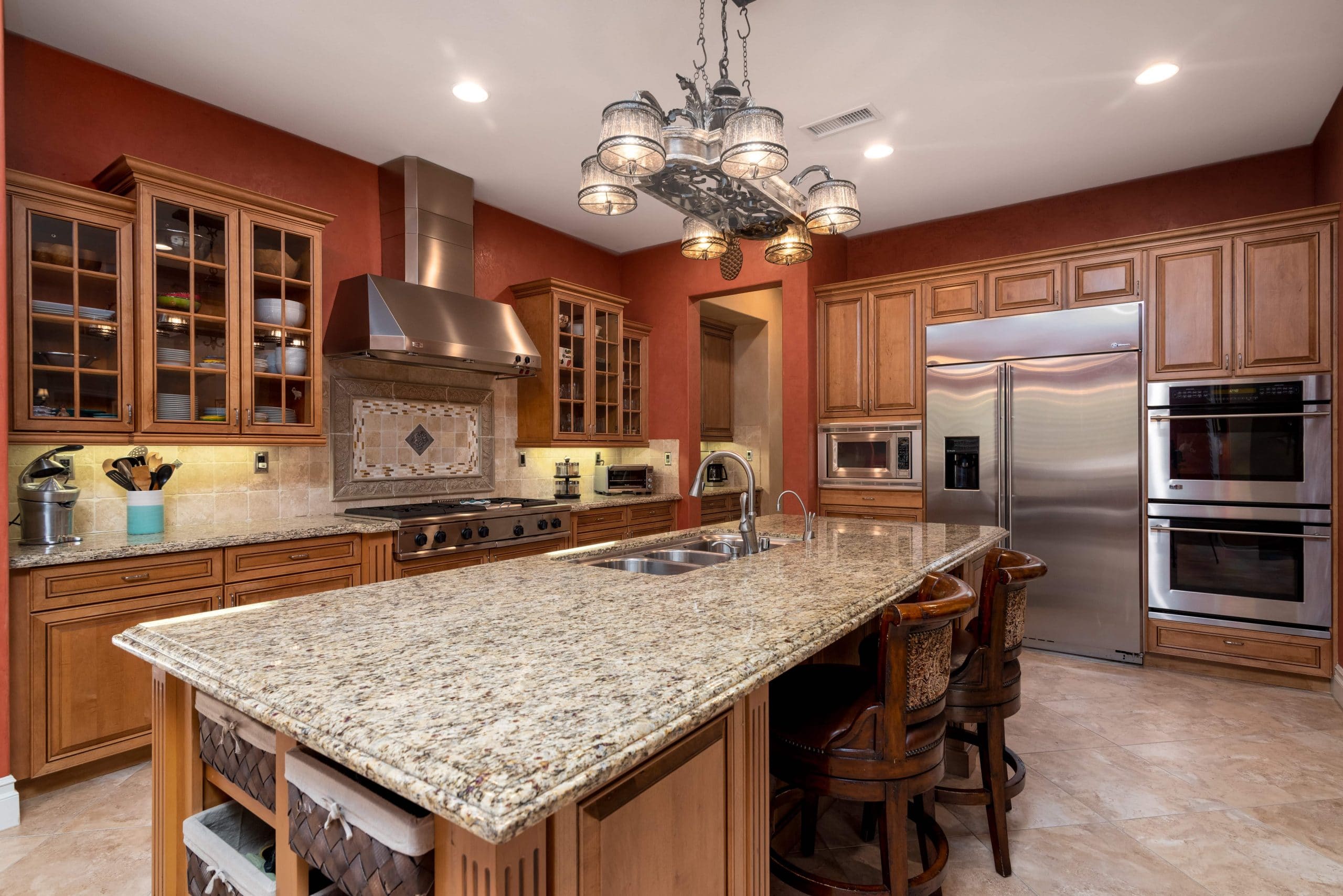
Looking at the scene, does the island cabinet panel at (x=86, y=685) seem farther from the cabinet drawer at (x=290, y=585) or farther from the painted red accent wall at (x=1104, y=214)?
the painted red accent wall at (x=1104, y=214)

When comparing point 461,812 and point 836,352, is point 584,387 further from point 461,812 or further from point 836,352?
point 461,812

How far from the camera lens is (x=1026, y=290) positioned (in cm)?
423

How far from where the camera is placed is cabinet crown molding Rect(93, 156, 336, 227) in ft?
9.05

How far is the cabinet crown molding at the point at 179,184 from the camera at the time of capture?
9.05ft

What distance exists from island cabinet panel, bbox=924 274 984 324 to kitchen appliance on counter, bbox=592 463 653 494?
7.91 ft

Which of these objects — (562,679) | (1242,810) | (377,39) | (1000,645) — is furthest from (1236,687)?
(377,39)

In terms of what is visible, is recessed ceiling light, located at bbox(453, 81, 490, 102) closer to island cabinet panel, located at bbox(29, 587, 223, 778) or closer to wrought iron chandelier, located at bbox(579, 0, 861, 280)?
wrought iron chandelier, located at bbox(579, 0, 861, 280)

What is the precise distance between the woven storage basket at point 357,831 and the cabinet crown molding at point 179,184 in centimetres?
281

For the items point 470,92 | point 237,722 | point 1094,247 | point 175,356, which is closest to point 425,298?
point 470,92

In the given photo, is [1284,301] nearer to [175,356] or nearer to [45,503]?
[175,356]

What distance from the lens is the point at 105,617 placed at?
2.52m

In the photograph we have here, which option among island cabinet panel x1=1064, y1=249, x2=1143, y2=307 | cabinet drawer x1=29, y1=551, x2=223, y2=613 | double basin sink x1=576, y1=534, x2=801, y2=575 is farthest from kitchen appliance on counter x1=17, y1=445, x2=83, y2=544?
island cabinet panel x1=1064, y1=249, x2=1143, y2=307

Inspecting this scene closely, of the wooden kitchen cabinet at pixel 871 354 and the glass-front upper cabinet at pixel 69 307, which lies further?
the wooden kitchen cabinet at pixel 871 354

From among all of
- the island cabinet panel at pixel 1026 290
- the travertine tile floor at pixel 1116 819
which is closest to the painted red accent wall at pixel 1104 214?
the island cabinet panel at pixel 1026 290
